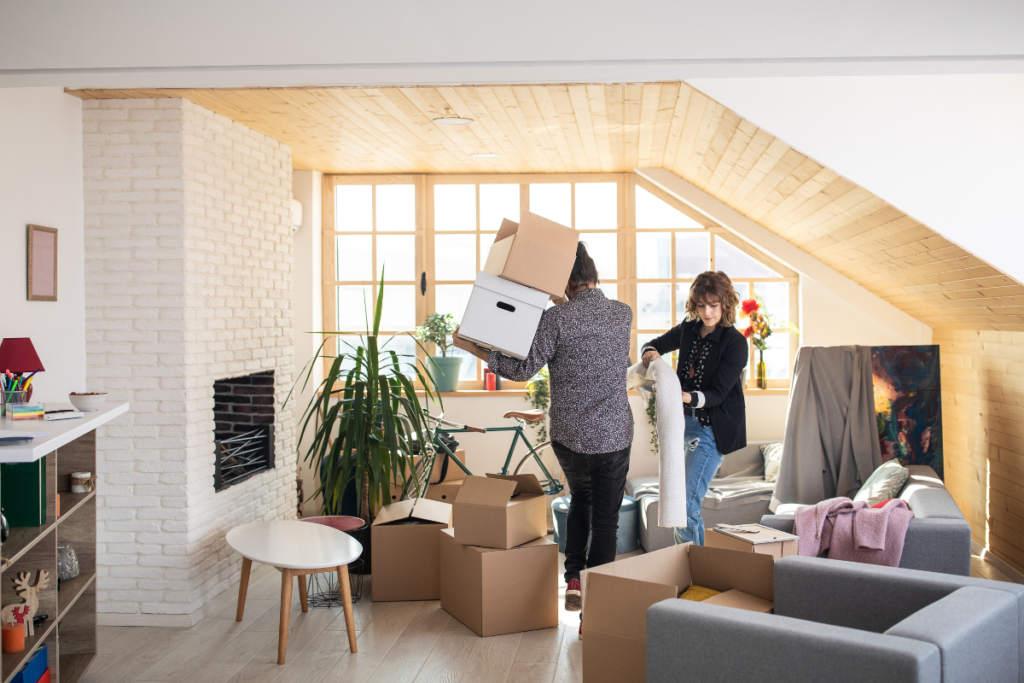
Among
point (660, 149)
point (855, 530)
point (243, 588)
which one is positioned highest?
point (660, 149)

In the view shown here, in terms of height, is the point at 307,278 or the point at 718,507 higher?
the point at 307,278

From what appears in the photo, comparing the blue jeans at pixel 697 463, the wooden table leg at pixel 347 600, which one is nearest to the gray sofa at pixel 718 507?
the blue jeans at pixel 697 463

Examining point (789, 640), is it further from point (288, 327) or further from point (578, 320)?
point (288, 327)

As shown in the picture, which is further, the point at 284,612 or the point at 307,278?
the point at 307,278

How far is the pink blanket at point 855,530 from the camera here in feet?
10.4

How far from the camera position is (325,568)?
117 inches

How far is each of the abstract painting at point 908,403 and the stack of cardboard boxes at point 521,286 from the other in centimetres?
231

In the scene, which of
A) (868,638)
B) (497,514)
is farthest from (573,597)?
(868,638)

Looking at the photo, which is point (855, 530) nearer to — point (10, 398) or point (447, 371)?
point (447, 371)

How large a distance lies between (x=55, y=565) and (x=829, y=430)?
3.58 metres

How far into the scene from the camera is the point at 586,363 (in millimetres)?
2963

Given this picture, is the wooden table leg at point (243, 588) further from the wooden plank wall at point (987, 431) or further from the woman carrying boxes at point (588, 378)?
the wooden plank wall at point (987, 431)

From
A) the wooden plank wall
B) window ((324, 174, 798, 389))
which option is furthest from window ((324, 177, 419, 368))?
the wooden plank wall

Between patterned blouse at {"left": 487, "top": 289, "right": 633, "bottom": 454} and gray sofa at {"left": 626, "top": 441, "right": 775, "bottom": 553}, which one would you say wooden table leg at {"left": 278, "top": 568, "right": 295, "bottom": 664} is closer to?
patterned blouse at {"left": 487, "top": 289, "right": 633, "bottom": 454}
